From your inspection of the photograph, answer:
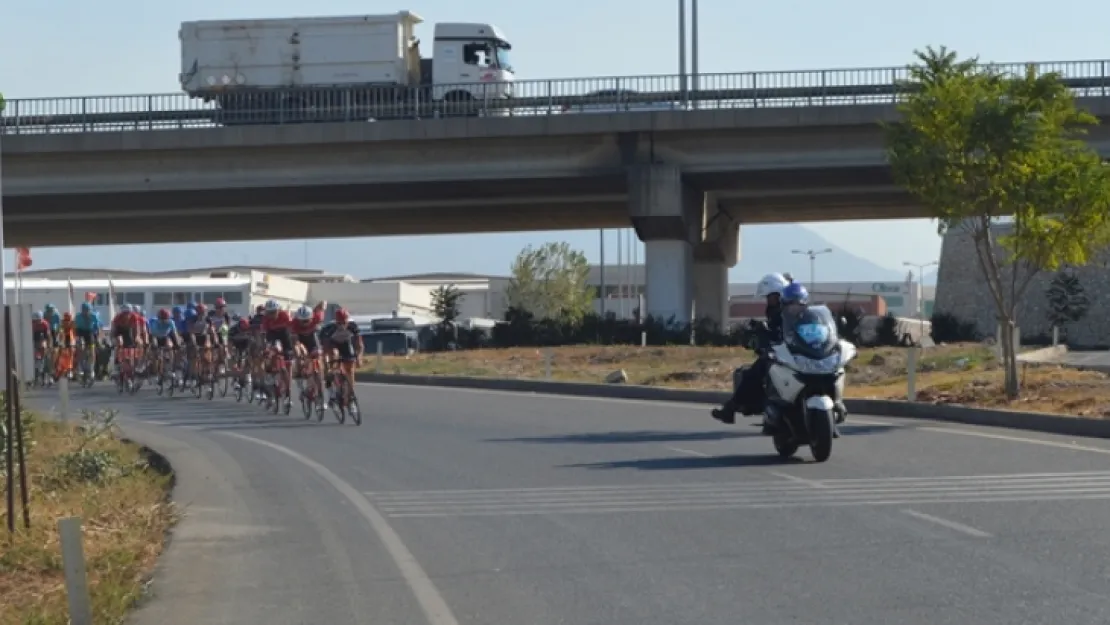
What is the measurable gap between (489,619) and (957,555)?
332 cm

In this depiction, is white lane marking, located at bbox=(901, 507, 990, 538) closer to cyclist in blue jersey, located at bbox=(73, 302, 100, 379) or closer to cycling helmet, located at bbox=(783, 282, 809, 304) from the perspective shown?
cycling helmet, located at bbox=(783, 282, 809, 304)

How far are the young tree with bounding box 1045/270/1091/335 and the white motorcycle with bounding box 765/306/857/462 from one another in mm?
38495

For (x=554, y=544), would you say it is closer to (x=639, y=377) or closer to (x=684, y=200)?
(x=639, y=377)

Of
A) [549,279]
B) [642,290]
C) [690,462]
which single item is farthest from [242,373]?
[642,290]

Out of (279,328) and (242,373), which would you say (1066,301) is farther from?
(279,328)

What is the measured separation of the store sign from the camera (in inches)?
6284

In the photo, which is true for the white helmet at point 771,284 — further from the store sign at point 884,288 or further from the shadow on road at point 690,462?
the store sign at point 884,288

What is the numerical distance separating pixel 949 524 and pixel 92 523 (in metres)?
6.42

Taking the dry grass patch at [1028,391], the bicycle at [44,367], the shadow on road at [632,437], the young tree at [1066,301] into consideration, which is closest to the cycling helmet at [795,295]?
the shadow on road at [632,437]

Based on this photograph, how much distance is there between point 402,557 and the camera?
1139 centimetres

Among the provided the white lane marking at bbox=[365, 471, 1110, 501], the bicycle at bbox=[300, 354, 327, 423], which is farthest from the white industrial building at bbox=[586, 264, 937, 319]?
the white lane marking at bbox=[365, 471, 1110, 501]

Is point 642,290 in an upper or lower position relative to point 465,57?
lower

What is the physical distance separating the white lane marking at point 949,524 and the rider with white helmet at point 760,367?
4.85 meters

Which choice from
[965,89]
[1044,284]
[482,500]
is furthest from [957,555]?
[1044,284]
